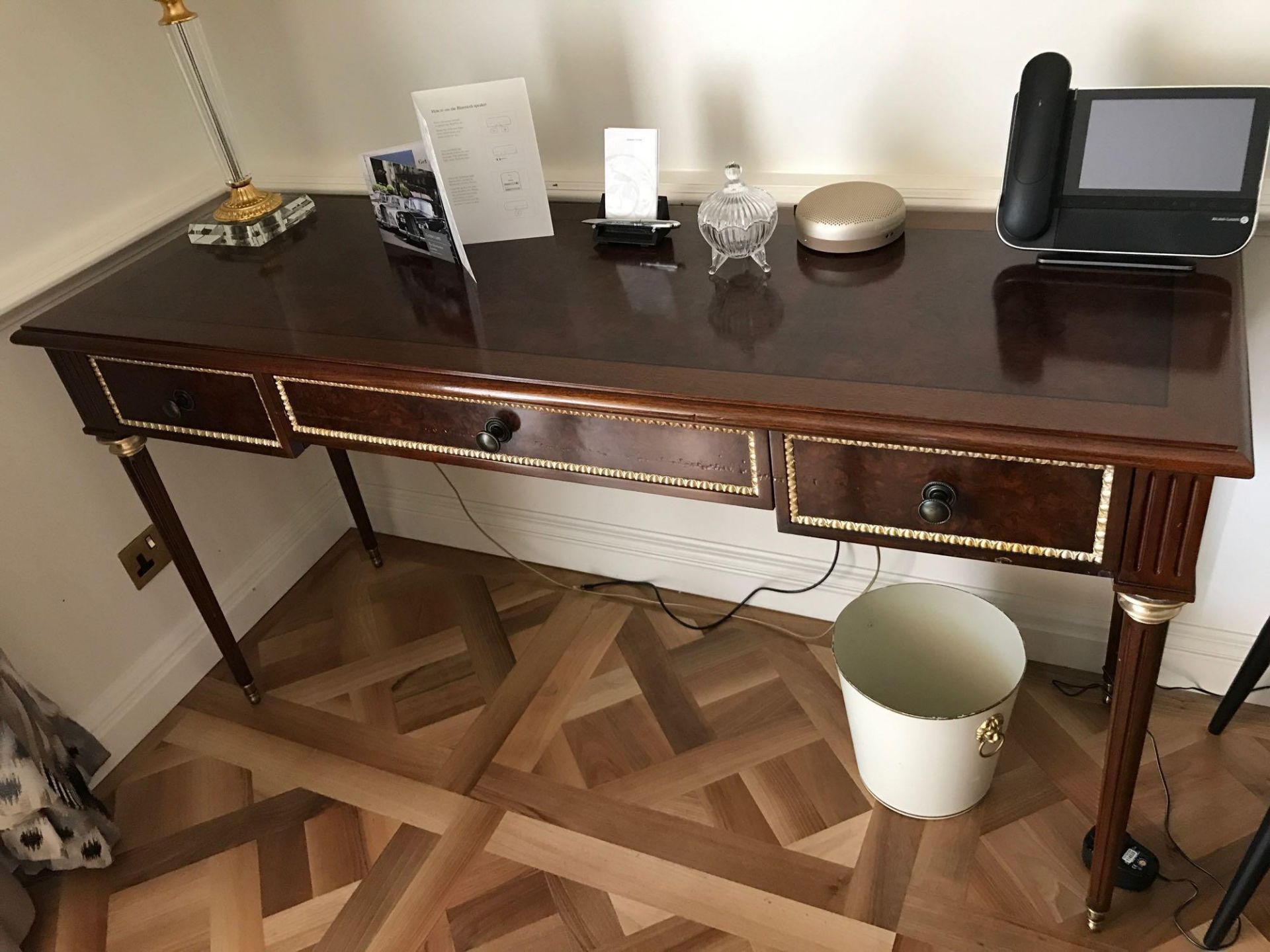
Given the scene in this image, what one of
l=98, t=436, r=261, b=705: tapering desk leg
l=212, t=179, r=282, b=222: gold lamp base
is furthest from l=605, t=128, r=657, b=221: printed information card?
l=98, t=436, r=261, b=705: tapering desk leg

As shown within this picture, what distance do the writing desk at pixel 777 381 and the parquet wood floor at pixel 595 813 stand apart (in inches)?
7.5

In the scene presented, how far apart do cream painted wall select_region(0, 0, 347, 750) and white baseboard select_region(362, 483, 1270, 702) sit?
0.43m

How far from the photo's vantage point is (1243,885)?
1229mm

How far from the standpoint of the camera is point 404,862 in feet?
5.22

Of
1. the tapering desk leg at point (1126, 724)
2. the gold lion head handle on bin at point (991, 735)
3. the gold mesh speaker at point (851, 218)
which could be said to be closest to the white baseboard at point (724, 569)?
the gold lion head handle on bin at point (991, 735)

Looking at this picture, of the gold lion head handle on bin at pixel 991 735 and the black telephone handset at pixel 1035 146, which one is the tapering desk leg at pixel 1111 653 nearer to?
the gold lion head handle on bin at pixel 991 735

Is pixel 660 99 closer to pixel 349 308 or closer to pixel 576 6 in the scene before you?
pixel 576 6

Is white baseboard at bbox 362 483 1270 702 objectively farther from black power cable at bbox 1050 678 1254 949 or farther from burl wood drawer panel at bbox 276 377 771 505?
burl wood drawer panel at bbox 276 377 771 505

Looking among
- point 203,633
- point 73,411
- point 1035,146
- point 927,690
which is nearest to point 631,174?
point 1035,146

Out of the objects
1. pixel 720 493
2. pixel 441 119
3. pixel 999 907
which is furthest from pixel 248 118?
pixel 999 907

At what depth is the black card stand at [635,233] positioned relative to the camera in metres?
1.43

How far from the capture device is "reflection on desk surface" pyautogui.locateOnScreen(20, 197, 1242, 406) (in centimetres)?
108

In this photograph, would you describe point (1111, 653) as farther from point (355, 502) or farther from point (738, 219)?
point (355, 502)

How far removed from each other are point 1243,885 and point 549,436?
101 cm
